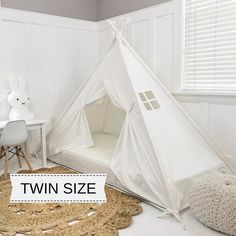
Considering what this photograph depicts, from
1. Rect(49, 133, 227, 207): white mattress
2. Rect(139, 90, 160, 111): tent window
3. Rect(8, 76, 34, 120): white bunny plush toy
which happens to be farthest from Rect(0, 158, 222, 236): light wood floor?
Rect(8, 76, 34, 120): white bunny plush toy

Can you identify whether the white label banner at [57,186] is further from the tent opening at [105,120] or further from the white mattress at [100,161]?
the tent opening at [105,120]

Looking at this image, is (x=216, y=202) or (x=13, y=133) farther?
(x=13, y=133)

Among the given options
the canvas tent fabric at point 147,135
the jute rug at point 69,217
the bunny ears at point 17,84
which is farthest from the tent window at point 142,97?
the bunny ears at point 17,84

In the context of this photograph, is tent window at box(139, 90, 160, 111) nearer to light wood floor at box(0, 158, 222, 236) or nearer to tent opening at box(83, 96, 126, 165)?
light wood floor at box(0, 158, 222, 236)

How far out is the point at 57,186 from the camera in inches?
79.8

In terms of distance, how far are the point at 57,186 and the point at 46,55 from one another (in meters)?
2.63

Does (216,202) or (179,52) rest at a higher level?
(179,52)

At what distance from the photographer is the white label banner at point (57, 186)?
6.57 feet

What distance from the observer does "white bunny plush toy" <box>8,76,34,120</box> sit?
3611 mm

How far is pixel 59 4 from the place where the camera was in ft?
13.8

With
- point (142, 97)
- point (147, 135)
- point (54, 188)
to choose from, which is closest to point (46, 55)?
point (142, 97)

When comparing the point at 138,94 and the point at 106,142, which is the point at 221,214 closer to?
the point at 138,94

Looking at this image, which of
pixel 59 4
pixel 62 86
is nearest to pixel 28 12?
pixel 59 4

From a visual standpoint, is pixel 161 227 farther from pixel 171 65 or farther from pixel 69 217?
pixel 171 65
